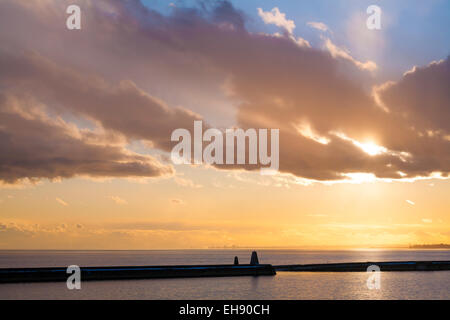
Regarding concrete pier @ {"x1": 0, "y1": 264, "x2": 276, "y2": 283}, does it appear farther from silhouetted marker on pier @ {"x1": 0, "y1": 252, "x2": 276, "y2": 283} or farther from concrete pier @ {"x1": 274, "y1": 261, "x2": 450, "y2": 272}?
concrete pier @ {"x1": 274, "y1": 261, "x2": 450, "y2": 272}

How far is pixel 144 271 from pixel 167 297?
880 inches

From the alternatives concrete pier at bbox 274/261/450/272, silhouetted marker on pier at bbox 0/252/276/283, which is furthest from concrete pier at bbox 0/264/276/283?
concrete pier at bbox 274/261/450/272

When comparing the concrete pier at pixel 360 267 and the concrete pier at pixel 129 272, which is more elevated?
the concrete pier at pixel 129 272

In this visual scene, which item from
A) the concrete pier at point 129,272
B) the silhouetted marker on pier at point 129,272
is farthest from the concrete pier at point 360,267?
the silhouetted marker on pier at point 129,272

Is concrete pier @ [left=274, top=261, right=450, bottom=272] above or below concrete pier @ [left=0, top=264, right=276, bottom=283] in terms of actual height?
below

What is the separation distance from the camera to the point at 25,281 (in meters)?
67.6

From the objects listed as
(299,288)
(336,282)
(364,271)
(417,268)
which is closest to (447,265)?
(417,268)

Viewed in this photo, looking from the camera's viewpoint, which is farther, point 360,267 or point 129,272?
point 360,267

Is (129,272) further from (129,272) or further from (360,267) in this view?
(360,267)

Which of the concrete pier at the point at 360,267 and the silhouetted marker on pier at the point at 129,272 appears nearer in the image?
the silhouetted marker on pier at the point at 129,272

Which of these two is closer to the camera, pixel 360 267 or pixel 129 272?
pixel 129 272

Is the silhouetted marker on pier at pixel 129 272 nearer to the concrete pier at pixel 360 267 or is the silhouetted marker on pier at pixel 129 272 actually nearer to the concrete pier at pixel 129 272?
the concrete pier at pixel 129 272

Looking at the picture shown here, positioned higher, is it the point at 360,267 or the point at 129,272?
the point at 129,272

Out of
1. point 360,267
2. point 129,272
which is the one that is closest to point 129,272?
point 129,272
